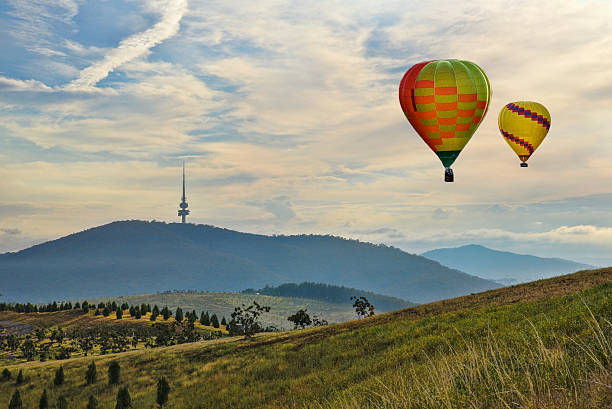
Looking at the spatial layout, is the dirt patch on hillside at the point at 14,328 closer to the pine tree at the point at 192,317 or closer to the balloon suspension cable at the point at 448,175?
the pine tree at the point at 192,317

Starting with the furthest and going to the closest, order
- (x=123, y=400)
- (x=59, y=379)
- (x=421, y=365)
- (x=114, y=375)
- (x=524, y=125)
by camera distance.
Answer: (x=524, y=125)
(x=59, y=379)
(x=114, y=375)
(x=123, y=400)
(x=421, y=365)

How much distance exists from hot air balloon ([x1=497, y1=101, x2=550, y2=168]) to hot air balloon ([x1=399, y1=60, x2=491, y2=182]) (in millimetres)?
20985

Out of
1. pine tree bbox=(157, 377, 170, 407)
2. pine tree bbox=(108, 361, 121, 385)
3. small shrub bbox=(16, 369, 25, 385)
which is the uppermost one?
pine tree bbox=(157, 377, 170, 407)

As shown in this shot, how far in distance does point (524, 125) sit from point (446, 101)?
24668 mm

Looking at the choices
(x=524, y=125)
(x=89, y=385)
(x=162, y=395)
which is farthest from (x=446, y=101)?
(x=89, y=385)

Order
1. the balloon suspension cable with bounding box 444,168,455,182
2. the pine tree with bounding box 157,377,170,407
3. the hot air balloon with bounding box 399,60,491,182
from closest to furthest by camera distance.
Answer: the pine tree with bounding box 157,377,170,407 < the hot air balloon with bounding box 399,60,491,182 < the balloon suspension cable with bounding box 444,168,455,182

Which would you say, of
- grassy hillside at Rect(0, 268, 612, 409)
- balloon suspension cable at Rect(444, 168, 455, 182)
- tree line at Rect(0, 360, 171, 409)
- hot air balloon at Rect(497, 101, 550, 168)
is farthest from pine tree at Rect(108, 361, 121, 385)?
hot air balloon at Rect(497, 101, 550, 168)

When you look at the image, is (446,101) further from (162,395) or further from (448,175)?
(162,395)

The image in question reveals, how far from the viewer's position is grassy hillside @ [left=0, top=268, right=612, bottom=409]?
11.0 metres

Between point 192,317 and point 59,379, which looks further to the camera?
point 192,317

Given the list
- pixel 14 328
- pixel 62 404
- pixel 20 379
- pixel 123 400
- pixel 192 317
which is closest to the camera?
pixel 123 400

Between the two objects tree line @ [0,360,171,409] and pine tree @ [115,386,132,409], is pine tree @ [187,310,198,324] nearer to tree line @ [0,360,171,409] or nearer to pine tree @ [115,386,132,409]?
tree line @ [0,360,171,409]

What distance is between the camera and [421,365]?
65.5ft

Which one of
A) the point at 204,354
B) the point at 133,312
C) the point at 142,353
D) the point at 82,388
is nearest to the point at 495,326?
the point at 204,354
